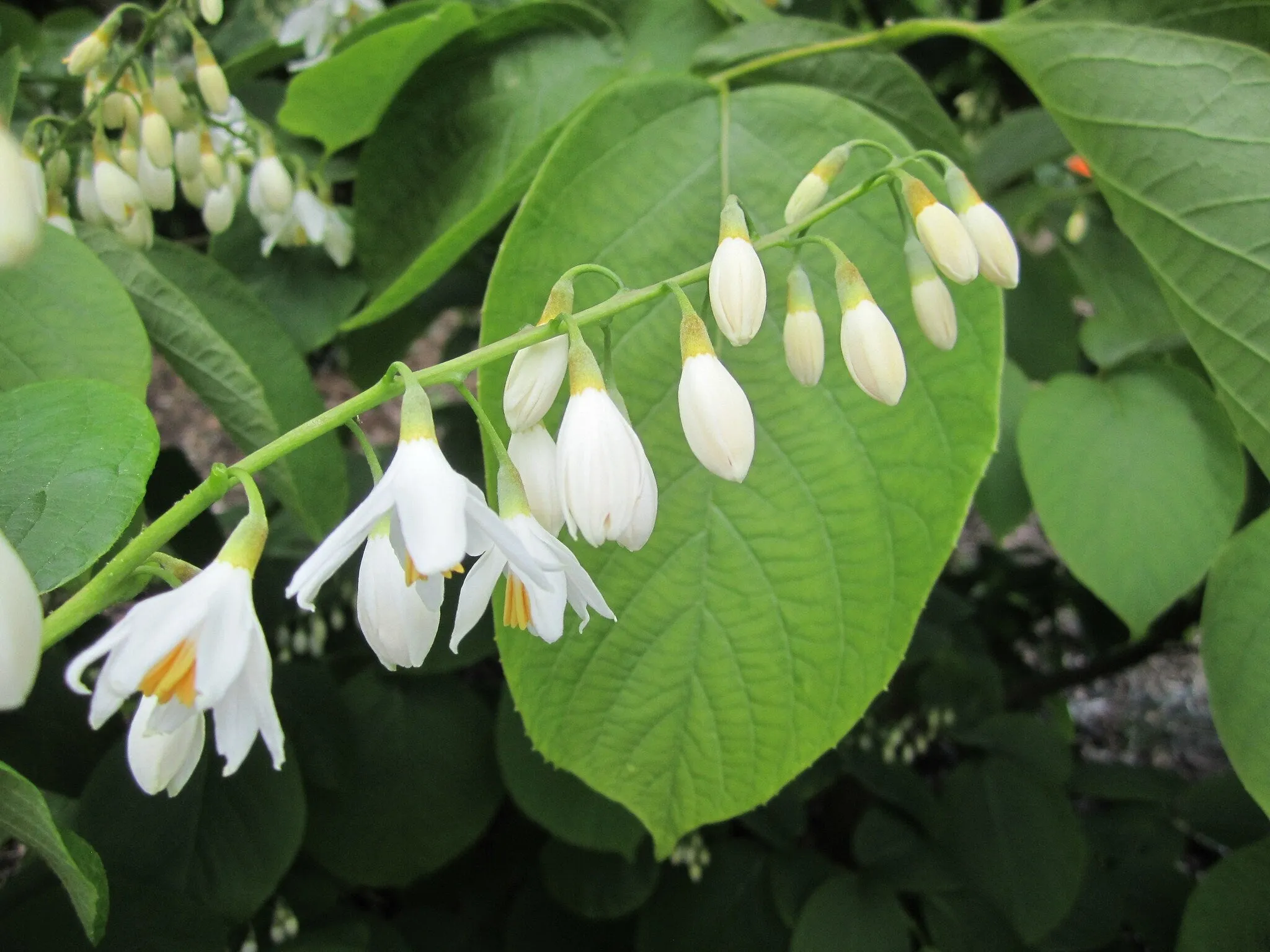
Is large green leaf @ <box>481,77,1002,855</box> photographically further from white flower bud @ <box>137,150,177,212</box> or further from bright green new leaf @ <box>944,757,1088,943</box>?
bright green new leaf @ <box>944,757,1088,943</box>

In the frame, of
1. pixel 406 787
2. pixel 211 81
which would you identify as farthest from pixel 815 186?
pixel 406 787

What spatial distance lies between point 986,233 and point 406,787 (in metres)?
0.99

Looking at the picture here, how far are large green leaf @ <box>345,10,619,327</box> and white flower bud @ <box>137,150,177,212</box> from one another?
188mm

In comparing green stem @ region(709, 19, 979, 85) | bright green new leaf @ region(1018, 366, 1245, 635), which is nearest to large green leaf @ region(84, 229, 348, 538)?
green stem @ region(709, 19, 979, 85)

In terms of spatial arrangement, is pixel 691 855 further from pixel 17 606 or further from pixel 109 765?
pixel 17 606

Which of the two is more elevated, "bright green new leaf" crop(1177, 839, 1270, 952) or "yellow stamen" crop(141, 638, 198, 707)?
"yellow stamen" crop(141, 638, 198, 707)

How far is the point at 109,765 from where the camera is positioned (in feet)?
3.06

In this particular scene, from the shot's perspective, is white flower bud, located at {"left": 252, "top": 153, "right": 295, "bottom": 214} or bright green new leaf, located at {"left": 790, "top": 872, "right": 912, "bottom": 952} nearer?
white flower bud, located at {"left": 252, "top": 153, "right": 295, "bottom": 214}

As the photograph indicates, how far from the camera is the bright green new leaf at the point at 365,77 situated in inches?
36.0

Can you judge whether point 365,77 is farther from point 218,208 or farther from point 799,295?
point 799,295

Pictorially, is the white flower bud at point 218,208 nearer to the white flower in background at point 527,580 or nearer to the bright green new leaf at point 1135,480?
the white flower in background at point 527,580

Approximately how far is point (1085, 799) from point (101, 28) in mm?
2081

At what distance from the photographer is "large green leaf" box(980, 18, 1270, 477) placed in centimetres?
73

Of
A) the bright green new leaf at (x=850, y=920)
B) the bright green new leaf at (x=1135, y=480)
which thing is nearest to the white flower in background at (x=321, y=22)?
the bright green new leaf at (x=1135, y=480)
